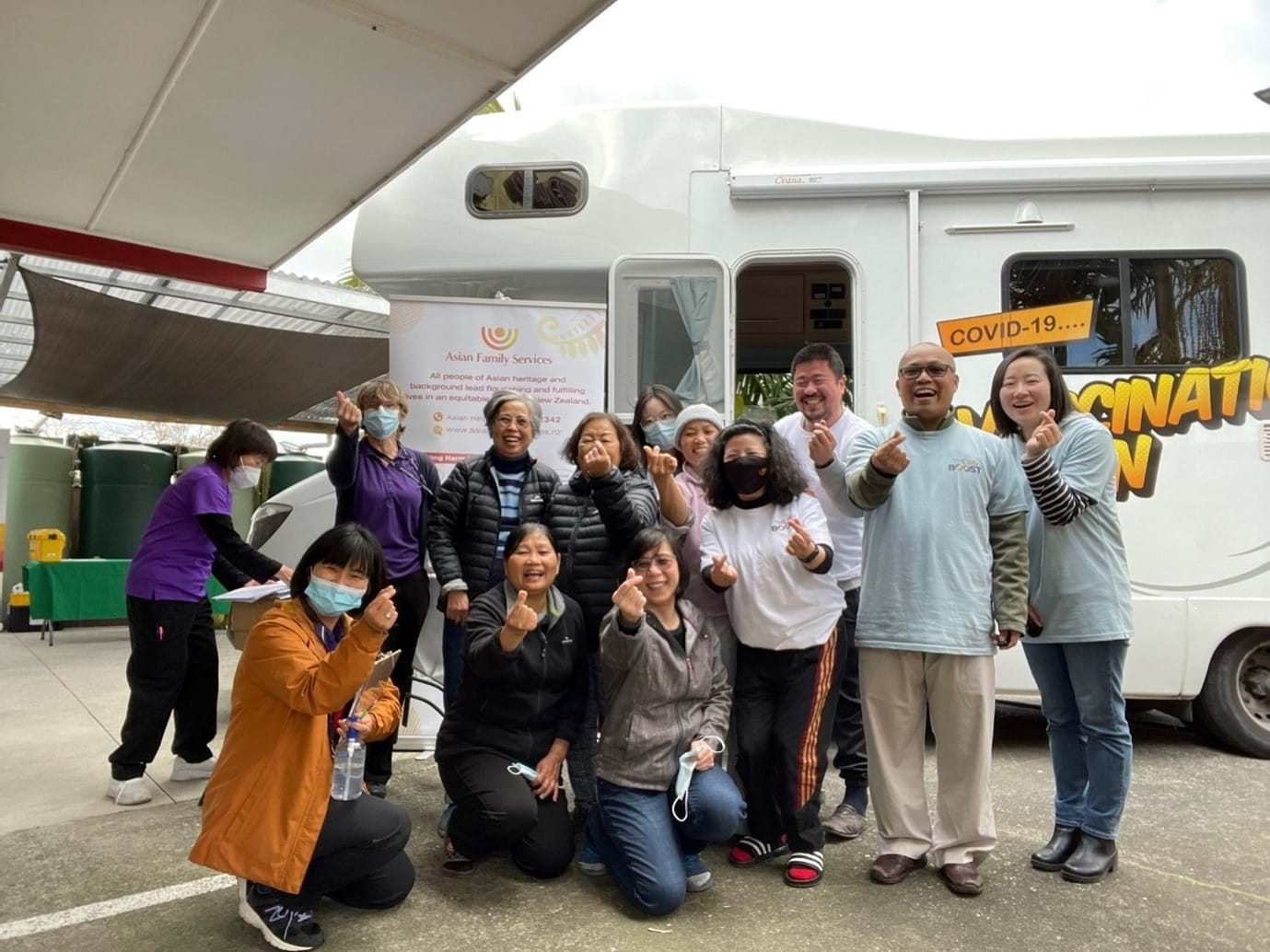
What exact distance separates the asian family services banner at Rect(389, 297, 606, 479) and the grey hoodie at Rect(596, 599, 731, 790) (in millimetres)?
1822

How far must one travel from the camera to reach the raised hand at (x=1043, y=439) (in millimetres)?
3113

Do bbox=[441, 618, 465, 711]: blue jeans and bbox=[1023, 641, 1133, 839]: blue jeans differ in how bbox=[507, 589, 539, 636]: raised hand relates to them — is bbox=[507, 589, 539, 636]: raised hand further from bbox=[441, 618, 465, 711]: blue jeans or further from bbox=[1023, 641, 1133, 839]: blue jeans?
bbox=[1023, 641, 1133, 839]: blue jeans

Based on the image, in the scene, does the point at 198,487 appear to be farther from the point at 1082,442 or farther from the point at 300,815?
the point at 1082,442

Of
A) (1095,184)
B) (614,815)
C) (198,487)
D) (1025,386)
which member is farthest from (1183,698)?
(198,487)

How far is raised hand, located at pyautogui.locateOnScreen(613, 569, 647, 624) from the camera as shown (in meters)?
3.06

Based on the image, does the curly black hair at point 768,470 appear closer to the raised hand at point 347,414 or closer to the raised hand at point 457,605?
the raised hand at point 457,605

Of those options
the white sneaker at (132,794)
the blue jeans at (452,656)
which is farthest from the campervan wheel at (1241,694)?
the white sneaker at (132,794)

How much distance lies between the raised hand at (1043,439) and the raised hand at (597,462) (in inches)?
57.7

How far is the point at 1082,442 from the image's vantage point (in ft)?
10.9

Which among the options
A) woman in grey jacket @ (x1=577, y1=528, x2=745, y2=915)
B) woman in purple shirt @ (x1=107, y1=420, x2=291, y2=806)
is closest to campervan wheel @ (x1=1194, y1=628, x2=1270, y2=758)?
woman in grey jacket @ (x1=577, y1=528, x2=745, y2=915)

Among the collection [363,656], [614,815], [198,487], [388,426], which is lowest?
[614,815]

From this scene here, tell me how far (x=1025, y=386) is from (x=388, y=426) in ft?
8.55

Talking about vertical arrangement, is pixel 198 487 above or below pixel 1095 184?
below

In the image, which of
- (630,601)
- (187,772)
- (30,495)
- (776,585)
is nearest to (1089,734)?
(776,585)
